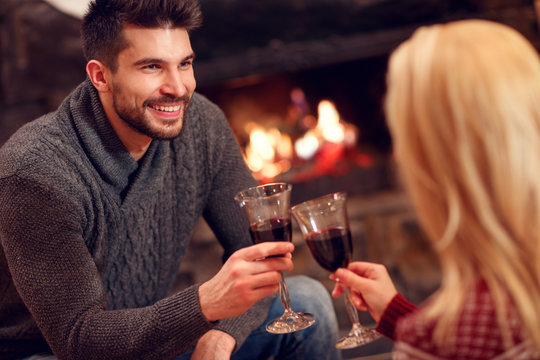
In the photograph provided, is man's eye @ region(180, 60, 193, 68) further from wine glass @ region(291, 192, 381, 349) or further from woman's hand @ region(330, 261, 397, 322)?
woman's hand @ region(330, 261, 397, 322)

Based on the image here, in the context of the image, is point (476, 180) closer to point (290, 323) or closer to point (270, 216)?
point (270, 216)

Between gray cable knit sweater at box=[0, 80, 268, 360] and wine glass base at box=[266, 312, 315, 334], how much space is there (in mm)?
148

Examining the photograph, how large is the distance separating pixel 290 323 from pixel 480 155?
0.68 metres

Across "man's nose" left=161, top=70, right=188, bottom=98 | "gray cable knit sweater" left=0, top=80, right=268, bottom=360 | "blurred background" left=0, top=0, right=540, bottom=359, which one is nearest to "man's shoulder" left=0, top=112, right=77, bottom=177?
"gray cable knit sweater" left=0, top=80, right=268, bottom=360

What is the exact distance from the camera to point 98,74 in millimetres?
1638

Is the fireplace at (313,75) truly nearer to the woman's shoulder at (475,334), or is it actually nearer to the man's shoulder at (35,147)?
the man's shoulder at (35,147)

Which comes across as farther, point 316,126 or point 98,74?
point 316,126

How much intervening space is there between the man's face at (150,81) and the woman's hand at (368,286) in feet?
2.23

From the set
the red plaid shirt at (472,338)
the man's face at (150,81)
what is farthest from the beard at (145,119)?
the red plaid shirt at (472,338)

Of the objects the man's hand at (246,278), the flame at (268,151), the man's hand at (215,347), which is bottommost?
the man's hand at (215,347)

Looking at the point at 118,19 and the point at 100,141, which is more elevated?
the point at 118,19

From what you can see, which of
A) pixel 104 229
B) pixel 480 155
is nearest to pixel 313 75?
pixel 104 229

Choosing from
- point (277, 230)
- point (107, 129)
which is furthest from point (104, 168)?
point (277, 230)

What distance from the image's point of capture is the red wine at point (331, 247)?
4.17 ft
